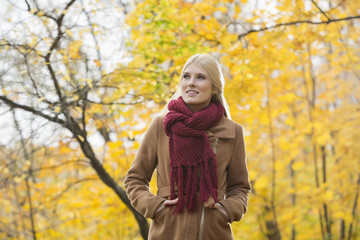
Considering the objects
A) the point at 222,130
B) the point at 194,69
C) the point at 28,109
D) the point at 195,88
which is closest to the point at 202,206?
the point at 222,130

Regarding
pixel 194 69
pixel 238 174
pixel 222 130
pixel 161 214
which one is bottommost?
pixel 161 214

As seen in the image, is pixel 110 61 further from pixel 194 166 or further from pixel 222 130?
pixel 194 166

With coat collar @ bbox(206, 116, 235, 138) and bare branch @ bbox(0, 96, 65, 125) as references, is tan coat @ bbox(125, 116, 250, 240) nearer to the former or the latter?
coat collar @ bbox(206, 116, 235, 138)

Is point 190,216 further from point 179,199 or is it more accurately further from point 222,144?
point 222,144

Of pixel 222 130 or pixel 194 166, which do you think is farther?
pixel 222 130

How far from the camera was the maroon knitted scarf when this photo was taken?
190 centimetres

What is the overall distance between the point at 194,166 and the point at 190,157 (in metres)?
0.05

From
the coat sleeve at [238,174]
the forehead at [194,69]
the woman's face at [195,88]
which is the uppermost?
the forehead at [194,69]

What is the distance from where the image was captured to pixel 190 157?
1.94 metres

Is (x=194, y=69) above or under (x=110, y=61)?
under

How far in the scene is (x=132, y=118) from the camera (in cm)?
460

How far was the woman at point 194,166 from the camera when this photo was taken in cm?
192

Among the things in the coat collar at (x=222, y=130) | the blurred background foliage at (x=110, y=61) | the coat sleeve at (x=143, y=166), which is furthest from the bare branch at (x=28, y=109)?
the coat collar at (x=222, y=130)

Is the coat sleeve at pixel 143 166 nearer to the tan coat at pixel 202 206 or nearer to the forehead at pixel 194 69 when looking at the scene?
the tan coat at pixel 202 206
